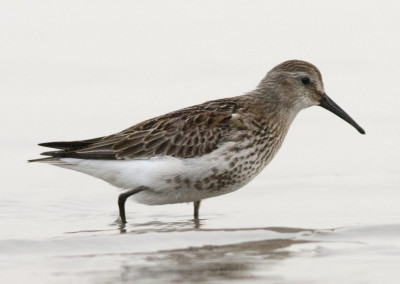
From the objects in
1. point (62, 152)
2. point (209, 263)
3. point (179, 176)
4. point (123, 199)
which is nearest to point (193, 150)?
point (179, 176)

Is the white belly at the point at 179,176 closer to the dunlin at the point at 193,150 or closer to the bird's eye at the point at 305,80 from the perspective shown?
the dunlin at the point at 193,150

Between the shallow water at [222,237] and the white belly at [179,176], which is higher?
the white belly at [179,176]

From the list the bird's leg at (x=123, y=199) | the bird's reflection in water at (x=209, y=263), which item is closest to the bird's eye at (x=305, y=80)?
the bird's leg at (x=123, y=199)

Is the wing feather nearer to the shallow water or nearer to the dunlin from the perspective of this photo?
the dunlin

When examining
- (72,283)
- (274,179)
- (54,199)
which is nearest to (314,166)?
(274,179)

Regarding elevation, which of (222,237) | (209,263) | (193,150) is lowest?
→ (209,263)

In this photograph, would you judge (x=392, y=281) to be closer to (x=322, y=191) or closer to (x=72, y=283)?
(x=72, y=283)

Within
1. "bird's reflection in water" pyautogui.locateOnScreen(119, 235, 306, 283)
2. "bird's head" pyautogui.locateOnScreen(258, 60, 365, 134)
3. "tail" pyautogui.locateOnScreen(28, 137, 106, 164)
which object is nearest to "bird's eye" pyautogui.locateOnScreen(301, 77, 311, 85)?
"bird's head" pyautogui.locateOnScreen(258, 60, 365, 134)

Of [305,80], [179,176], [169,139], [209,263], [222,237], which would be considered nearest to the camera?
[209,263]

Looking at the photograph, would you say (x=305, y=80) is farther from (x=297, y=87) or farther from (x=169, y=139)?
(x=169, y=139)

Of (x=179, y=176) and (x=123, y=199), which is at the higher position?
(x=179, y=176)

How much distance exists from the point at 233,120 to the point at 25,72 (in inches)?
173

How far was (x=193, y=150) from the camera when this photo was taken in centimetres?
889

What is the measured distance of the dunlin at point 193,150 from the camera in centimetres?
880
